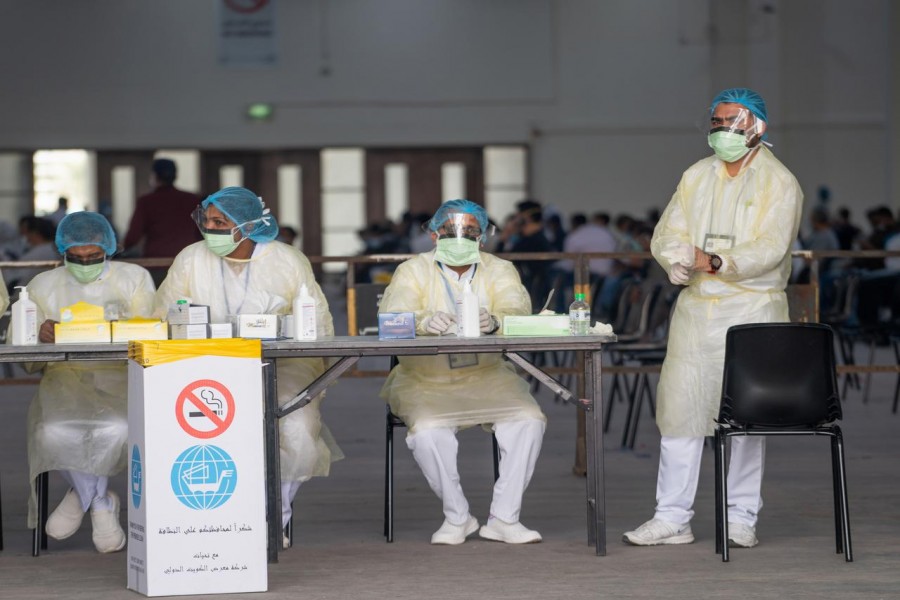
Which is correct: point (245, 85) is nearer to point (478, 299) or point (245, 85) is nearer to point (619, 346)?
point (619, 346)

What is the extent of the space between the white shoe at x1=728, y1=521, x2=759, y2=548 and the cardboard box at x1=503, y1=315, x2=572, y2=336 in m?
0.82

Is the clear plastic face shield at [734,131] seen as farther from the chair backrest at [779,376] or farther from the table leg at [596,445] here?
the table leg at [596,445]

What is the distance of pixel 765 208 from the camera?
14.8ft

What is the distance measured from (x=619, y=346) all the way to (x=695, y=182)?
7.73ft

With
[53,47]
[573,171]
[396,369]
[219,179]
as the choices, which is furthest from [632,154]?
[396,369]

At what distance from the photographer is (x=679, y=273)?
4.40m

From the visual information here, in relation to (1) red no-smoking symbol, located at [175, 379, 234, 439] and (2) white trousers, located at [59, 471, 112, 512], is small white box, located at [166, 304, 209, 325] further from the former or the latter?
(2) white trousers, located at [59, 471, 112, 512]

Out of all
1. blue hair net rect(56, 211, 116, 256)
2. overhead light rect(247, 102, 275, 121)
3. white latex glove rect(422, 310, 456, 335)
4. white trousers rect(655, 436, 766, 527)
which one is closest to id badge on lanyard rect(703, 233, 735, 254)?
white trousers rect(655, 436, 766, 527)

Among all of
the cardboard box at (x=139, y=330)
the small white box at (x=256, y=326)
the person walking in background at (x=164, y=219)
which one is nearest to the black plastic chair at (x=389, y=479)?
the small white box at (x=256, y=326)

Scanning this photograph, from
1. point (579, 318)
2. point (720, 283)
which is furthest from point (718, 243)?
point (579, 318)

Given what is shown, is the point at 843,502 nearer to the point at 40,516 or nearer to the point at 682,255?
the point at 682,255

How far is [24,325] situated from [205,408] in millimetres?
781

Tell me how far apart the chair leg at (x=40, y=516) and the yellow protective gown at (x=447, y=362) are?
1141 mm

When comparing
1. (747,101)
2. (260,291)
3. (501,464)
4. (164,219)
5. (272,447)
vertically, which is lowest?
(501,464)
